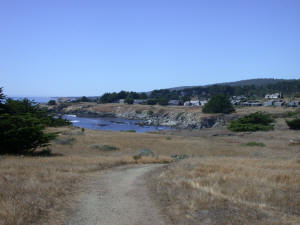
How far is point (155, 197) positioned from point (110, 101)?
187 meters

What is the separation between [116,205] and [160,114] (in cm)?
12217

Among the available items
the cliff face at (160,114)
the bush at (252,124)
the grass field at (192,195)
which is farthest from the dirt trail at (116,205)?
the cliff face at (160,114)

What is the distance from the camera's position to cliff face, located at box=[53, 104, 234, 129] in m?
106

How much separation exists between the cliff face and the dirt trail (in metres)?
92.4

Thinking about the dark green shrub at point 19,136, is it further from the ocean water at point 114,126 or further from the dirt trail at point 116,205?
the ocean water at point 114,126

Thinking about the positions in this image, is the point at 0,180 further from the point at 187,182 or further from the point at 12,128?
the point at 12,128

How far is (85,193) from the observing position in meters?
9.80

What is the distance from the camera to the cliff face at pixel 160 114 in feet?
348

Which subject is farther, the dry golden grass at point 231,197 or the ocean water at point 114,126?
the ocean water at point 114,126

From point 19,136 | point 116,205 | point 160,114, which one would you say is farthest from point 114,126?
point 116,205

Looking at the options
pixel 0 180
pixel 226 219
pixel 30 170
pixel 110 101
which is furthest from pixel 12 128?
pixel 110 101

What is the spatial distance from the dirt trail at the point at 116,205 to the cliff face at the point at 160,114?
92.4 m

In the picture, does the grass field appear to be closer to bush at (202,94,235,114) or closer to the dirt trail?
the dirt trail

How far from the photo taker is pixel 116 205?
27.3 feet
